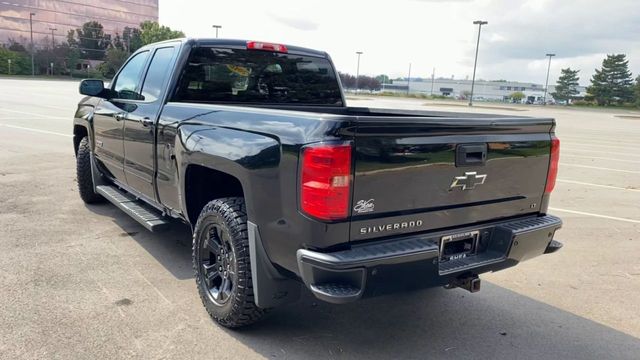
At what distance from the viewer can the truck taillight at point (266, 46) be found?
181 inches

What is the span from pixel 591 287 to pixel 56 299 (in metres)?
4.32

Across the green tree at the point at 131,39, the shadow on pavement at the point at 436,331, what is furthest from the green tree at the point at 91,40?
the shadow on pavement at the point at 436,331

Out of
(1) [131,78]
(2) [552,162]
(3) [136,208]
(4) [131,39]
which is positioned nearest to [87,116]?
Result: (1) [131,78]

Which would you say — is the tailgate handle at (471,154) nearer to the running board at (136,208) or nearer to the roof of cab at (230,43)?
the roof of cab at (230,43)

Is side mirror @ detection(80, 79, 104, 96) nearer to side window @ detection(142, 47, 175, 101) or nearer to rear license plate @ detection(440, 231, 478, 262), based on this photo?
side window @ detection(142, 47, 175, 101)

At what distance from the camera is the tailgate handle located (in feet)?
9.98

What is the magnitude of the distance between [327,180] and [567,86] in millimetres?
105897

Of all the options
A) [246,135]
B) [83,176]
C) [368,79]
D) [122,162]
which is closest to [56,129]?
[83,176]

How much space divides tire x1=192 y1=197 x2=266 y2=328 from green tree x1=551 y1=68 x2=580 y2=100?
104539 mm

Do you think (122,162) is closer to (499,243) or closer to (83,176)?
(83,176)

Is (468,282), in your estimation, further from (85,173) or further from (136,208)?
(85,173)

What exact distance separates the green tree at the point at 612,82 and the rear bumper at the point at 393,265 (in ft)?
297

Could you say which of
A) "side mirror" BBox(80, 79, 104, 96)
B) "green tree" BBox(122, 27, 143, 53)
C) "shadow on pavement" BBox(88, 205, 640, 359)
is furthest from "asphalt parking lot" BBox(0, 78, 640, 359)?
"green tree" BBox(122, 27, 143, 53)

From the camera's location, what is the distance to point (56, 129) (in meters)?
14.1
